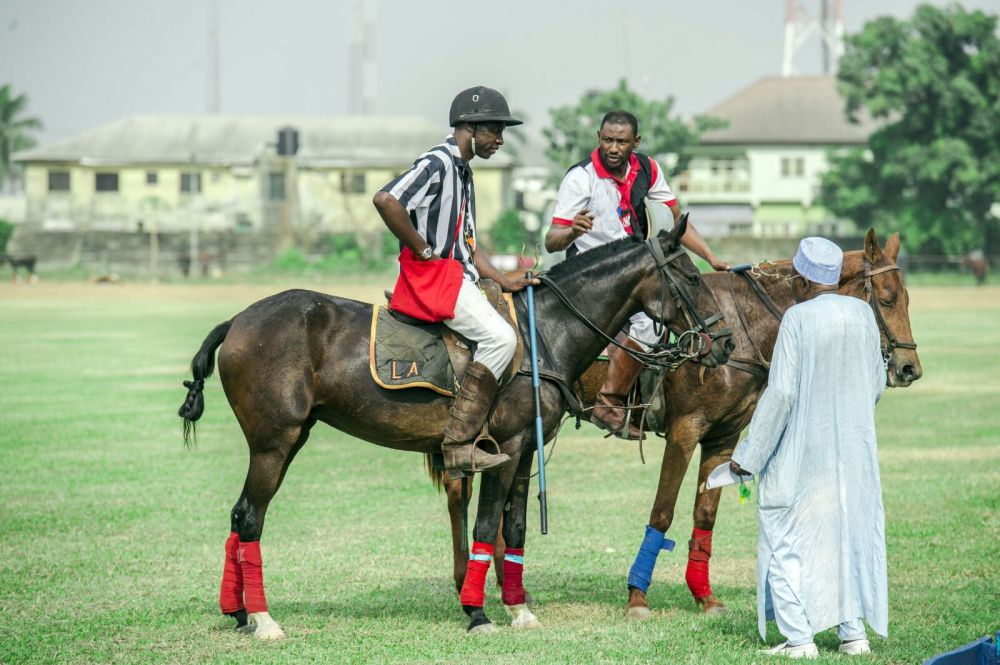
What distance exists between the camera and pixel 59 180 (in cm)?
7581

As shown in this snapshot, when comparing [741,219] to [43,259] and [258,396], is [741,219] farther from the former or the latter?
[258,396]

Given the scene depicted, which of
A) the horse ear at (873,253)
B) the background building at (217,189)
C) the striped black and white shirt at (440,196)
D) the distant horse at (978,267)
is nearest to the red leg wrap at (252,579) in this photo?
the striped black and white shirt at (440,196)

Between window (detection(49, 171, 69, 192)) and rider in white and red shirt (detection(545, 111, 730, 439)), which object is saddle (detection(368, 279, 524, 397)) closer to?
rider in white and red shirt (detection(545, 111, 730, 439))

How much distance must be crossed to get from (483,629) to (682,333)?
2.19 metres

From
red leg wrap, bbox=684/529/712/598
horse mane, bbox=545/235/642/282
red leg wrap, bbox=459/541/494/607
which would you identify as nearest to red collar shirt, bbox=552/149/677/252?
horse mane, bbox=545/235/642/282

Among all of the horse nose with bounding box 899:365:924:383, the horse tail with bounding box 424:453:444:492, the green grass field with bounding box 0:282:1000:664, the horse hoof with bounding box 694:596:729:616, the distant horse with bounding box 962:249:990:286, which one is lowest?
the distant horse with bounding box 962:249:990:286

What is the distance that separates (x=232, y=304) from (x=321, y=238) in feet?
84.5

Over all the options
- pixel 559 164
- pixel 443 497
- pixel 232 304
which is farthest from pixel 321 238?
pixel 443 497

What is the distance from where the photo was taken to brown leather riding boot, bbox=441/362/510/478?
7.76 m

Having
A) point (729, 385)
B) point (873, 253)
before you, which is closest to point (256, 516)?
point (729, 385)

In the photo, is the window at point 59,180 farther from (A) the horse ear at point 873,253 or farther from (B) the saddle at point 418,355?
(A) the horse ear at point 873,253

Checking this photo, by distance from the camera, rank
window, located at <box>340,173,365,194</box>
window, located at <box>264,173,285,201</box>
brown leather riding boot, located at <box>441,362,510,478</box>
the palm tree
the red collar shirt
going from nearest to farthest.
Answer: brown leather riding boot, located at <box>441,362,510,478</box>, the red collar shirt, window, located at <box>340,173,365,194</box>, window, located at <box>264,173,285,201</box>, the palm tree

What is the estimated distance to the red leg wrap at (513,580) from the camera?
8094 millimetres

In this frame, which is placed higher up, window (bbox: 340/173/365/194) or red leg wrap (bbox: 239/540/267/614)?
window (bbox: 340/173/365/194)
